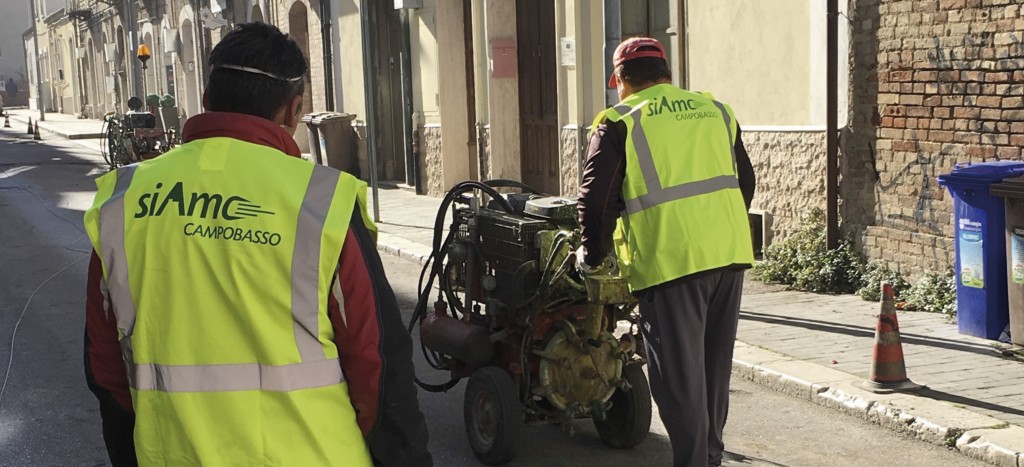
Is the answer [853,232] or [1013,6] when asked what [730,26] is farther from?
[1013,6]

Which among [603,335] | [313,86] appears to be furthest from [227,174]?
[313,86]

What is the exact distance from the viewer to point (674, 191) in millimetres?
4555

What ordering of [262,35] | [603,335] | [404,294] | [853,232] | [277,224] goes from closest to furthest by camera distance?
[277,224]
[262,35]
[603,335]
[853,232]
[404,294]

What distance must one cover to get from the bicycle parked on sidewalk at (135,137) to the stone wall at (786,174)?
14.3m

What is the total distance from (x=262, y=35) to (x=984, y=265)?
5.82 meters

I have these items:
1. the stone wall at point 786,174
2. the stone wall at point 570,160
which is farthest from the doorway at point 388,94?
the stone wall at point 786,174

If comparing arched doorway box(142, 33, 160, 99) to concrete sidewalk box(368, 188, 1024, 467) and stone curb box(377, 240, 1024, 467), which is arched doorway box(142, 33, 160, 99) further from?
stone curb box(377, 240, 1024, 467)

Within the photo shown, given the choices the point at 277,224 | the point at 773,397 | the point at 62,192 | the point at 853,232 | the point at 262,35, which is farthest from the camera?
the point at 62,192

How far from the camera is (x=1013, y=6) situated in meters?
8.07

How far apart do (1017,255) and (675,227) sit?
10.8 ft

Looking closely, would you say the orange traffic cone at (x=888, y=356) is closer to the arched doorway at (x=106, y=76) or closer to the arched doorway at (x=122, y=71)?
the arched doorway at (x=122, y=71)

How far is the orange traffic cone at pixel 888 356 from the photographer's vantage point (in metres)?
6.30

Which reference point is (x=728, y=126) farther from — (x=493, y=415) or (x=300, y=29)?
(x=300, y=29)

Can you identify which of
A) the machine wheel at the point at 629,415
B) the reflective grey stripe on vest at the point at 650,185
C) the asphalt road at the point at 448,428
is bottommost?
the asphalt road at the point at 448,428
